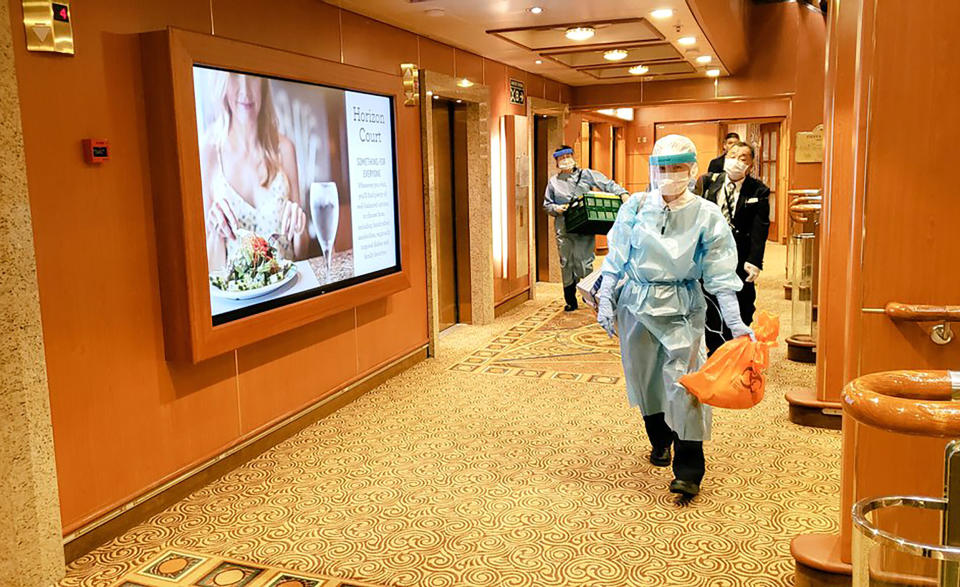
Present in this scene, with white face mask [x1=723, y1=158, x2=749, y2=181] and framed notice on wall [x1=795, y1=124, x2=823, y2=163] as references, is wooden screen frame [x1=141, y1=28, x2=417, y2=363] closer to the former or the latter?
white face mask [x1=723, y1=158, x2=749, y2=181]

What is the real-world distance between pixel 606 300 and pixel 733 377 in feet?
2.34

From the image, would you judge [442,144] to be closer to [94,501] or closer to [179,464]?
[179,464]

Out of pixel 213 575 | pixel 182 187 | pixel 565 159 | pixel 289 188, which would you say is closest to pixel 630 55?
pixel 565 159

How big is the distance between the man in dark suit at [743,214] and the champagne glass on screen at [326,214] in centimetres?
244

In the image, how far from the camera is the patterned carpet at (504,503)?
3023 mm

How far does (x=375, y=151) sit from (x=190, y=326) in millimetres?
2176

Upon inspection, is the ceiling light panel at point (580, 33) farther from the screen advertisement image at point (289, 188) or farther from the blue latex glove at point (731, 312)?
the blue latex glove at point (731, 312)

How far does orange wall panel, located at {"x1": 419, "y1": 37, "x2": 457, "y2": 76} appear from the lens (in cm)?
612

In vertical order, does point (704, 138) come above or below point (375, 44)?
below

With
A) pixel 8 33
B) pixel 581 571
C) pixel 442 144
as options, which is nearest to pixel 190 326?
pixel 8 33

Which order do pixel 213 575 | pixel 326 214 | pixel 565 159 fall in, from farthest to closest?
pixel 565 159
pixel 326 214
pixel 213 575

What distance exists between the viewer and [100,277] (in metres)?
3.20

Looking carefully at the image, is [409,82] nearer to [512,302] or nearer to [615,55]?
[615,55]

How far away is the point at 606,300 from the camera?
366 centimetres
